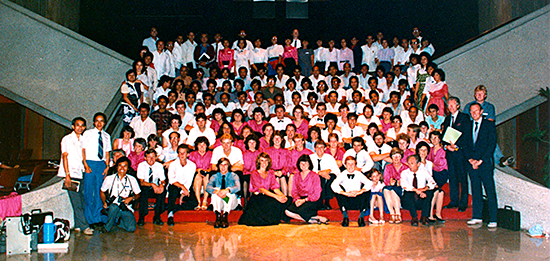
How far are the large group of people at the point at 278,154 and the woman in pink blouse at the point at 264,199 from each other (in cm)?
1

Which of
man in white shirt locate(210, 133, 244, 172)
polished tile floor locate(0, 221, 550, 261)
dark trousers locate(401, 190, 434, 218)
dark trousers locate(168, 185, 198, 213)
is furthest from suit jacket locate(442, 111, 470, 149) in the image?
dark trousers locate(168, 185, 198, 213)

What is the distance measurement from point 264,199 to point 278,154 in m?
0.84

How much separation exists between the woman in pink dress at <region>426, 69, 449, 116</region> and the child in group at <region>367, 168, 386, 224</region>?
2404 millimetres

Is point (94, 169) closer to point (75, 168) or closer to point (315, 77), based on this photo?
point (75, 168)

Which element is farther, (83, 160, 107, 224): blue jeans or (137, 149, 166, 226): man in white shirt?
(137, 149, 166, 226): man in white shirt

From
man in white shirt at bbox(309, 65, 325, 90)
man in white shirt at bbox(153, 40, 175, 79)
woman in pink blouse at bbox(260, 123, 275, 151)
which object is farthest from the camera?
man in white shirt at bbox(309, 65, 325, 90)

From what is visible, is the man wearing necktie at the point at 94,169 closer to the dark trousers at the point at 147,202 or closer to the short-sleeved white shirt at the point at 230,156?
the dark trousers at the point at 147,202

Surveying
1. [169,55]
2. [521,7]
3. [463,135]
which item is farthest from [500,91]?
[169,55]

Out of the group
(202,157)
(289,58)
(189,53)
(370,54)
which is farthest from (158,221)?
(370,54)

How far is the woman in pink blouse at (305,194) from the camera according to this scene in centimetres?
695

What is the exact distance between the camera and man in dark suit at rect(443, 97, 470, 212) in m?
7.05

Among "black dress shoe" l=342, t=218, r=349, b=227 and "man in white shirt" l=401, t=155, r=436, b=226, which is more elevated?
"man in white shirt" l=401, t=155, r=436, b=226

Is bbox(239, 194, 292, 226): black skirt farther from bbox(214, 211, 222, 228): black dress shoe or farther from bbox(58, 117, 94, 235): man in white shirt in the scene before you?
bbox(58, 117, 94, 235): man in white shirt

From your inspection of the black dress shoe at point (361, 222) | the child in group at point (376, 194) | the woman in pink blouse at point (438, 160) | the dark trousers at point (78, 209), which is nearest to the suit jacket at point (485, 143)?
the woman in pink blouse at point (438, 160)
